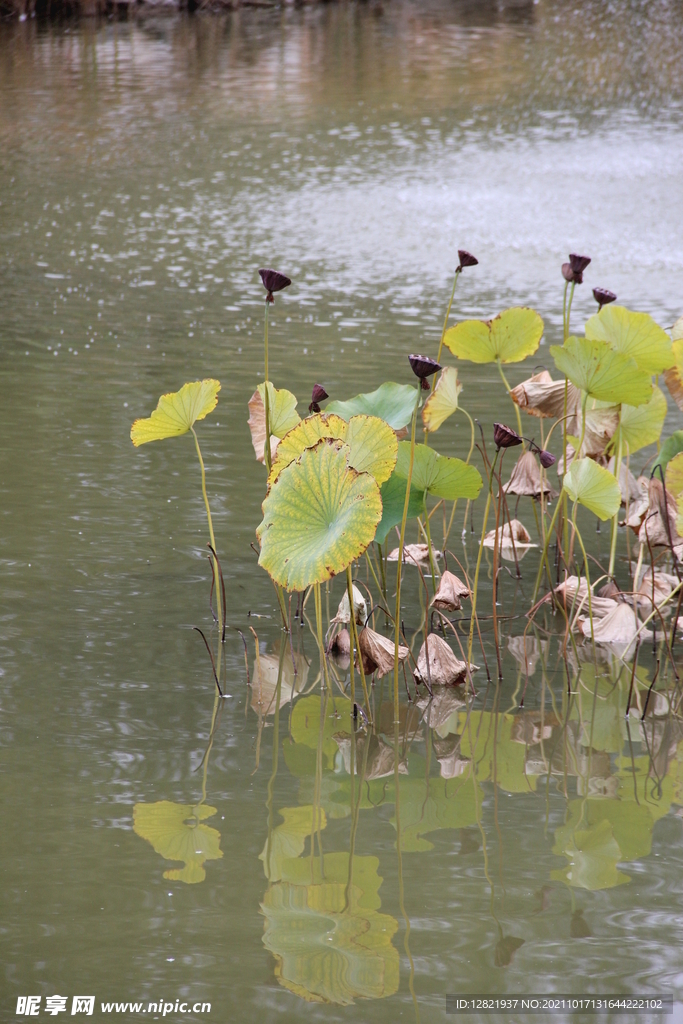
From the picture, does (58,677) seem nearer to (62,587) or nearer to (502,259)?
(62,587)

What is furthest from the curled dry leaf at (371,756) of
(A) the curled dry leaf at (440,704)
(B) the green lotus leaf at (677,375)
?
(B) the green lotus leaf at (677,375)

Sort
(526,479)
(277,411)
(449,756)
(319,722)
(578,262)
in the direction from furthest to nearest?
(526,479) < (277,411) < (578,262) < (319,722) < (449,756)

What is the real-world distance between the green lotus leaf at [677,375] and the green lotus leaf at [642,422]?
Answer: 0.10ft

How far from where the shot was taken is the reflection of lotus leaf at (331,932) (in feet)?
4.79

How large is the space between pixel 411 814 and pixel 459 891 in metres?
0.24

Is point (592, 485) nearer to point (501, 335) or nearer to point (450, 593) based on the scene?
point (450, 593)

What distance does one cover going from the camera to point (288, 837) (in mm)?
1790

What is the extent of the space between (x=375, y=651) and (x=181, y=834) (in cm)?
57

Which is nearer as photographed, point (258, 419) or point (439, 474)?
point (439, 474)

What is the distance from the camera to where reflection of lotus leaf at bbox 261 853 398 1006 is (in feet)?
4.79

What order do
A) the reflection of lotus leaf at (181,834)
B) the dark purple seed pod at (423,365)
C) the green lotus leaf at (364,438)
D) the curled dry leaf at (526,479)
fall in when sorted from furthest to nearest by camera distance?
the curled dry leaf at (526,479) < the green lotus leaf at (364,438) < the dark purple seed pod at (423,365) < the reflection of lotus leaf at (181,834)

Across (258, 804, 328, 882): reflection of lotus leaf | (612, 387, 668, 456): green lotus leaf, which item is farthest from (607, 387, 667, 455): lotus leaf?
(258, 804, 328, 882): reflection of lotus leaf

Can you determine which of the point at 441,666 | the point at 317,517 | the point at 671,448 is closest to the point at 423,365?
the point at 317,517

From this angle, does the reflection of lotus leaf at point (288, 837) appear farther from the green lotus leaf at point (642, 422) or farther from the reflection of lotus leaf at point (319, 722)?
the green lotus leaf at point (642, 422)
